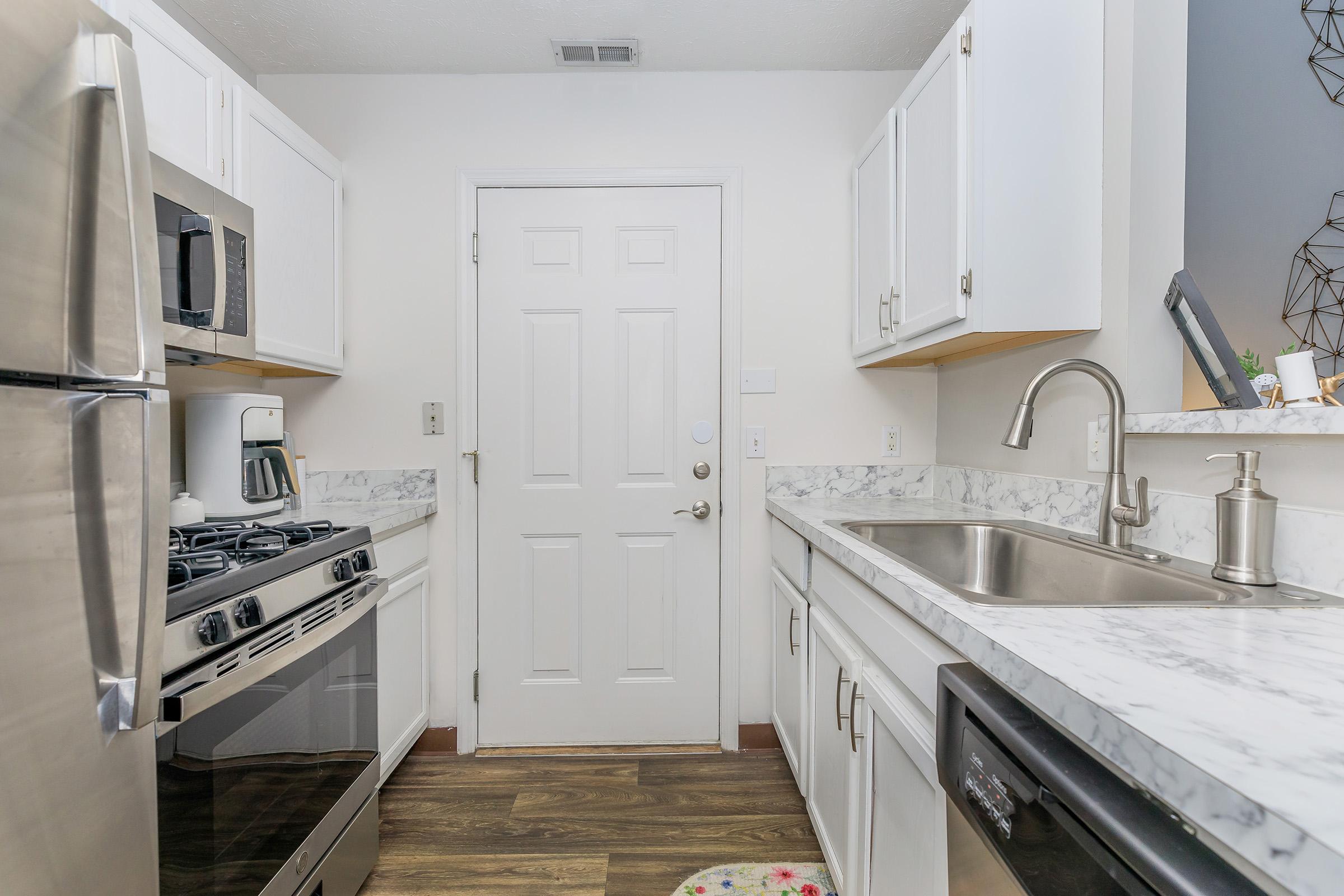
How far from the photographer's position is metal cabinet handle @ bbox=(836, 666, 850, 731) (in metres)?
1.46

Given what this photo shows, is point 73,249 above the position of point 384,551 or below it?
above

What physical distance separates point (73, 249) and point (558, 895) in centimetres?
167

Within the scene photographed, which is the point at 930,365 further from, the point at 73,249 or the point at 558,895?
the point at 73,249

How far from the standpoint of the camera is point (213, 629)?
1.07 metres

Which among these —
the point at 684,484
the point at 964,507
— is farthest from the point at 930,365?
the point at 684,484

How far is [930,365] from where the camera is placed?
2441 millimetres

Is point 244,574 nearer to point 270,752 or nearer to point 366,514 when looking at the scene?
point 270,752

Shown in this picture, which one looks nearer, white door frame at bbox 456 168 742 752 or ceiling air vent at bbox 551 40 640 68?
ceiling air vent at bbox 551 40 640 68

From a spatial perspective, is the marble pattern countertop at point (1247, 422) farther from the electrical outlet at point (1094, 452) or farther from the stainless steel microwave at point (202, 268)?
the stainless steel microwave at point (202, 268)

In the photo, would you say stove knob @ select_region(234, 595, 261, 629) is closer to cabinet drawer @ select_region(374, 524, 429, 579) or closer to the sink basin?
cabinet drawer @ select_region(374, 524, 429, 579)

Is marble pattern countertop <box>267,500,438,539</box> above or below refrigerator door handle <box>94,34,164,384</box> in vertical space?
below

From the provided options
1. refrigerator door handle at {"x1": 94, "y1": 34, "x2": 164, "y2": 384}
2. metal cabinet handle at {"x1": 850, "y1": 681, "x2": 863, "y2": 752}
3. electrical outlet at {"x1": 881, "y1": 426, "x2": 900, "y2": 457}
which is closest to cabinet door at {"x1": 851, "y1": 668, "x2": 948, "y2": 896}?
metal cabinet handle at {"x1": 850, "y1": 681, "x2": 863, "y2": 752}

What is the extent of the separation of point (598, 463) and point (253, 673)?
137 centimetres

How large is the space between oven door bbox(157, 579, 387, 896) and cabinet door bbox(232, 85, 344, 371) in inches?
33.6
